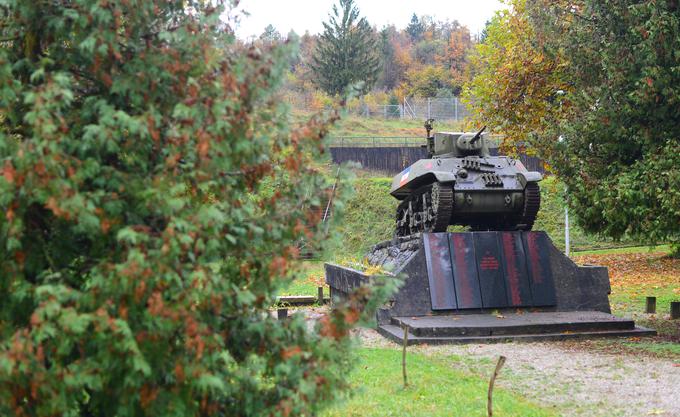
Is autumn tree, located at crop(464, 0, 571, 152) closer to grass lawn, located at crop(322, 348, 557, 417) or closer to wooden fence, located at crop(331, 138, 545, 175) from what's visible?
grass lawn, located at crop(322, 348, 557, 417)

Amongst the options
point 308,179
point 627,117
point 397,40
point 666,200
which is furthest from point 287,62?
point 397,40

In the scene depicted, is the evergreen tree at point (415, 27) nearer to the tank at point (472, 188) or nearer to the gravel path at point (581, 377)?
the tank at point (472, 188)

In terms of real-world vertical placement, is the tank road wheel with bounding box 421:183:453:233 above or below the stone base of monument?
above

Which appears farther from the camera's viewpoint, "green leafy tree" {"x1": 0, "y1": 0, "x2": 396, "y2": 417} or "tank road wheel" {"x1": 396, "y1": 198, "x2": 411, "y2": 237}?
"tank road wheel" {"x1": 396, "y1": 198, "x2": 411, "y2": 237}

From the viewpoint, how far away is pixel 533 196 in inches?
595

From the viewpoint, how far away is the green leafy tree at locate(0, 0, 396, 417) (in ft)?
11.3

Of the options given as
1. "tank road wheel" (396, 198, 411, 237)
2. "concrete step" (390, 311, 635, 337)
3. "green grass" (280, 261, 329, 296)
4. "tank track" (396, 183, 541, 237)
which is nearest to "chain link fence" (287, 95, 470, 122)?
"green grass" (280, 261, 329, 296)

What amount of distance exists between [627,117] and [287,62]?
8.46 meters

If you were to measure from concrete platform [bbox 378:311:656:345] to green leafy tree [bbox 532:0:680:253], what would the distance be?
1430 millimetres

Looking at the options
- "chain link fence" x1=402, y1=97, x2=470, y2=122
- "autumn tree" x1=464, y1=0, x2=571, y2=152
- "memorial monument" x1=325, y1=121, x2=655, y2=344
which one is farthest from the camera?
"chain link fence" x1=402, y1=97, x2=470, y2=122

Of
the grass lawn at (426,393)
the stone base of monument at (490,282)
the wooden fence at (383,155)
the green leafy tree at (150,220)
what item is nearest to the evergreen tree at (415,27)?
the wooden fence at (383,155)

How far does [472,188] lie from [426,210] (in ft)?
3.96

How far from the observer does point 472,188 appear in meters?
15.2

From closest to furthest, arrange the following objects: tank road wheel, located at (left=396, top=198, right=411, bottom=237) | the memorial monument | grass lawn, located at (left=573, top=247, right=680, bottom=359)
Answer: grass lawn, located at (left=573, top=247, right=680, bottom=359)
the memorial monument
tank road wheel, located at (left=396, top=198, right=411, bottom=237)
